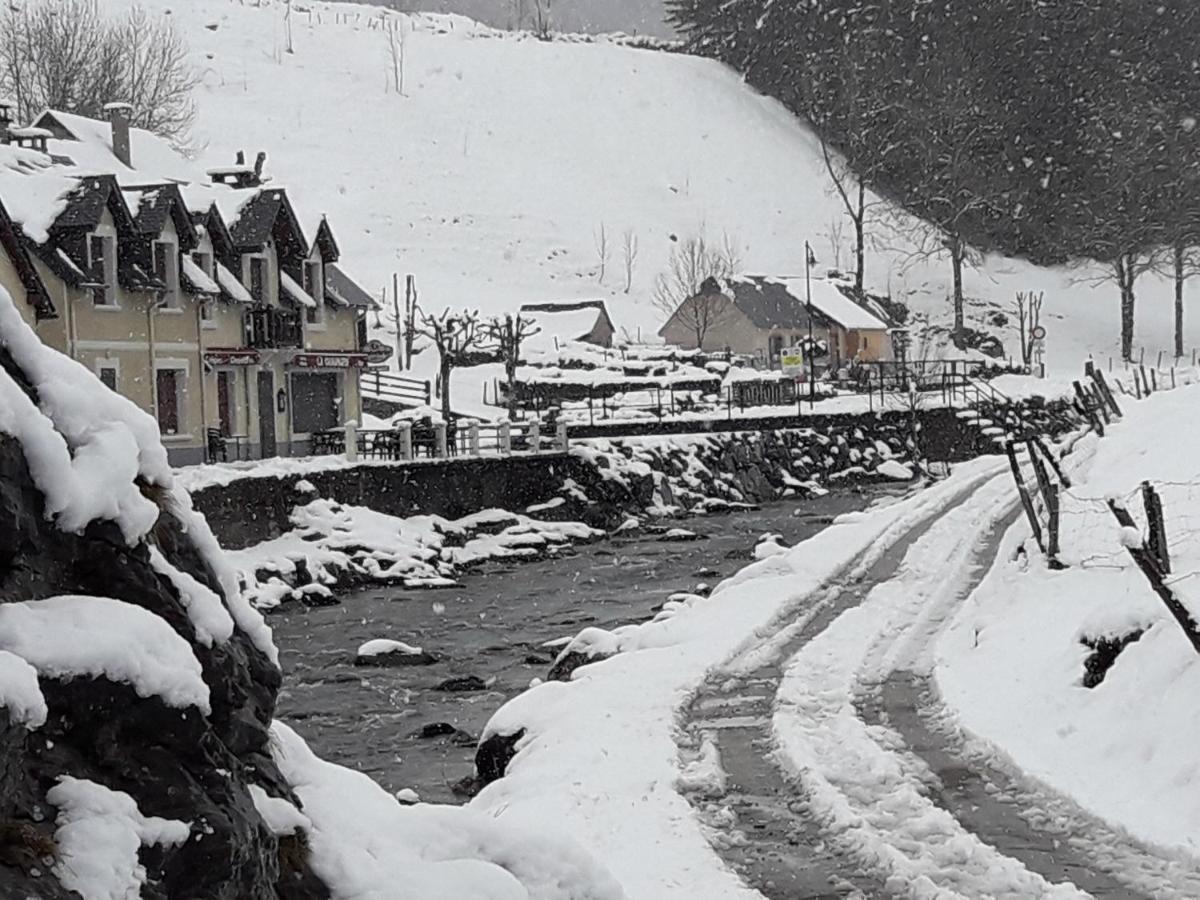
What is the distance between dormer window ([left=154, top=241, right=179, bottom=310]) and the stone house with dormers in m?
0.04

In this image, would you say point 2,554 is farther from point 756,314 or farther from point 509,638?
point 756,314

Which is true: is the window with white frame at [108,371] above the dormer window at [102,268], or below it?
below

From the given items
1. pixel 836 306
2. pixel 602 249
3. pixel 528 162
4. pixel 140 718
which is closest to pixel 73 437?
pixel 140 718

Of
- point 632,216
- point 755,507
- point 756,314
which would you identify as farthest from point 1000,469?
point 632,216

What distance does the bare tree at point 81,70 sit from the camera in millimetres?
57188

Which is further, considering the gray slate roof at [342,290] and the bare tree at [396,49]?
the bare tree at [396,49]

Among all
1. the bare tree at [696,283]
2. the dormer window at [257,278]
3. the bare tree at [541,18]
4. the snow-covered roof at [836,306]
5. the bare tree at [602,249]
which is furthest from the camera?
the bare tree at [541,18]

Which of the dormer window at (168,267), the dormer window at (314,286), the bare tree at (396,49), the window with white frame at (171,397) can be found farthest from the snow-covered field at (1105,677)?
the bare tree at (396,49)

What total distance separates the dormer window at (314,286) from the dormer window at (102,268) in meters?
8.26

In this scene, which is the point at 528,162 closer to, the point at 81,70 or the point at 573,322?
the point at 573,322

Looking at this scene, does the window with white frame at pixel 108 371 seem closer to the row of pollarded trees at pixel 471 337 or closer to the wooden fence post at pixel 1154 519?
the row of pollarded trees at pixel 471 337

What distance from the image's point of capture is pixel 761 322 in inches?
2820

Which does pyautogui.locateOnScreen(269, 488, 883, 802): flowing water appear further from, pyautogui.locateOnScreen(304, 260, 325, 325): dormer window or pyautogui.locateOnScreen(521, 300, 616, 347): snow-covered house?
pyautogui.locateOnScreen(521, 300, 616, 347): snow-covered house

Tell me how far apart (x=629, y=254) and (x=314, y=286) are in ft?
161
